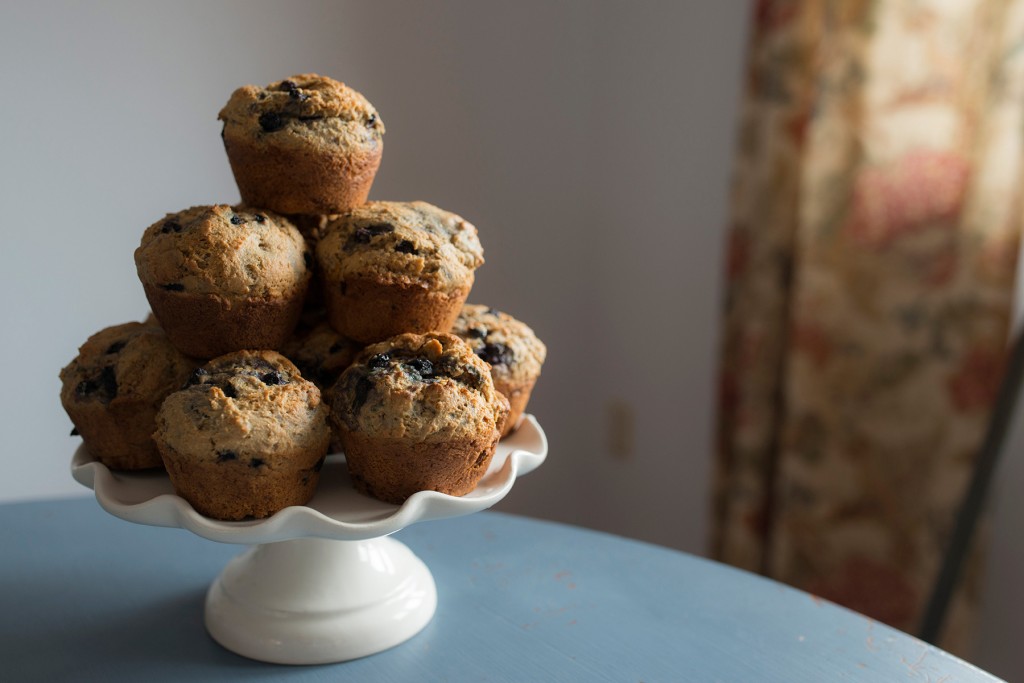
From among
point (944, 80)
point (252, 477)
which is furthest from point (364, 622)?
point (944, 80)

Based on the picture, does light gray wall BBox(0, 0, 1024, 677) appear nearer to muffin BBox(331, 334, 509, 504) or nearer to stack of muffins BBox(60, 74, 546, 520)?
stack of muffins BBox(60, 74, 546, 520)

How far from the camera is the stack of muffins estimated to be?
80 cm

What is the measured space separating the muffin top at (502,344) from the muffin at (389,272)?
5 centimetres

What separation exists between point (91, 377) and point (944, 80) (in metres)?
1.41

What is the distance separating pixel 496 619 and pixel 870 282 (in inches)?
41.8

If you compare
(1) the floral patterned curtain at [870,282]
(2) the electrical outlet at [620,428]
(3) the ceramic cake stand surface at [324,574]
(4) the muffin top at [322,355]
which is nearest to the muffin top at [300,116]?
(4) the muffin top at [322,355]

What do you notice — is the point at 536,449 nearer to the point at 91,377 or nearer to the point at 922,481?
the point at 91,377

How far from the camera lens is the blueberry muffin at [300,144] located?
2.93ft

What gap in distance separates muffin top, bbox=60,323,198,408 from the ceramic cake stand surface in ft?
0.23

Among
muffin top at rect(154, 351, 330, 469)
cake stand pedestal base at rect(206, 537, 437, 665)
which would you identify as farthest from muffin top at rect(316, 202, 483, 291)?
cake stand pedestal base at rect(206, 537, 437, 665)

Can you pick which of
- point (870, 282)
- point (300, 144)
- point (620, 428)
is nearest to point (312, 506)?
point (300, 144)

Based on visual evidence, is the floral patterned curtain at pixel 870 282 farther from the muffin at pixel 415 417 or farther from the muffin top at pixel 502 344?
the muffin at pixel 415 417

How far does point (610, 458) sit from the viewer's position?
2326 millimetres

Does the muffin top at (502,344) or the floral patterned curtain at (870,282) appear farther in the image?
the floral patterned curtain at (870,282)
